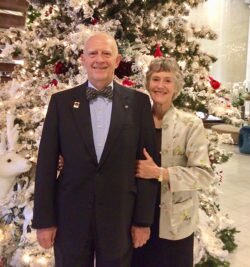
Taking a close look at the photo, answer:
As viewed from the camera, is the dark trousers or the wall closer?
the dark trousers

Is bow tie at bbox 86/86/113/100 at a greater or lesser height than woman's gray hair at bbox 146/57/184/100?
lesser

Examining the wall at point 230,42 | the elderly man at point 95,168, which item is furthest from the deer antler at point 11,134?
the wall at point 230,42

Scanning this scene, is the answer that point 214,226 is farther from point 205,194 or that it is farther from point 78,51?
point 78,51

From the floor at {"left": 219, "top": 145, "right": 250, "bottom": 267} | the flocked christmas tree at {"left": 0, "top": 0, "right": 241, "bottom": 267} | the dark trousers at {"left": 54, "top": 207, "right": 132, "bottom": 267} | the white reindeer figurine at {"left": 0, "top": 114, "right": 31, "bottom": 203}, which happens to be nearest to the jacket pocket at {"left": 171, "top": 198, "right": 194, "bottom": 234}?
the dark trousers at {"left": 54, "top": 207, "right": 132, "bottom": 267}

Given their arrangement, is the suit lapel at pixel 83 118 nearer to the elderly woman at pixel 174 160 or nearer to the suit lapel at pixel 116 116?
the suit lapel at pixel 116 116

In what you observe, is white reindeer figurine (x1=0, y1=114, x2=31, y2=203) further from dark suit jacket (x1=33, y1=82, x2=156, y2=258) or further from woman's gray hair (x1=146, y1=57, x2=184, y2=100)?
woman's gray hair (x1=146, y1=57, x2=184, y2=100)

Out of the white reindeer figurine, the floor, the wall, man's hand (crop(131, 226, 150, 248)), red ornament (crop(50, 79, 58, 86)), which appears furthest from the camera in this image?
the wall

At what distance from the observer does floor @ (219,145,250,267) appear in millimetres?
2814

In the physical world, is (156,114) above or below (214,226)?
above

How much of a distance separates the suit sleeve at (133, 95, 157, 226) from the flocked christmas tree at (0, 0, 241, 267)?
93 cm

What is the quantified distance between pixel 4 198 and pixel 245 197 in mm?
2958

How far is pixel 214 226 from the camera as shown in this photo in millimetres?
2754

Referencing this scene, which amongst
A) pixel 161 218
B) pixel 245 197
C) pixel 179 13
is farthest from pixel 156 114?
pixel 245 197

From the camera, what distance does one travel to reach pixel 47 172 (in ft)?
4.55
